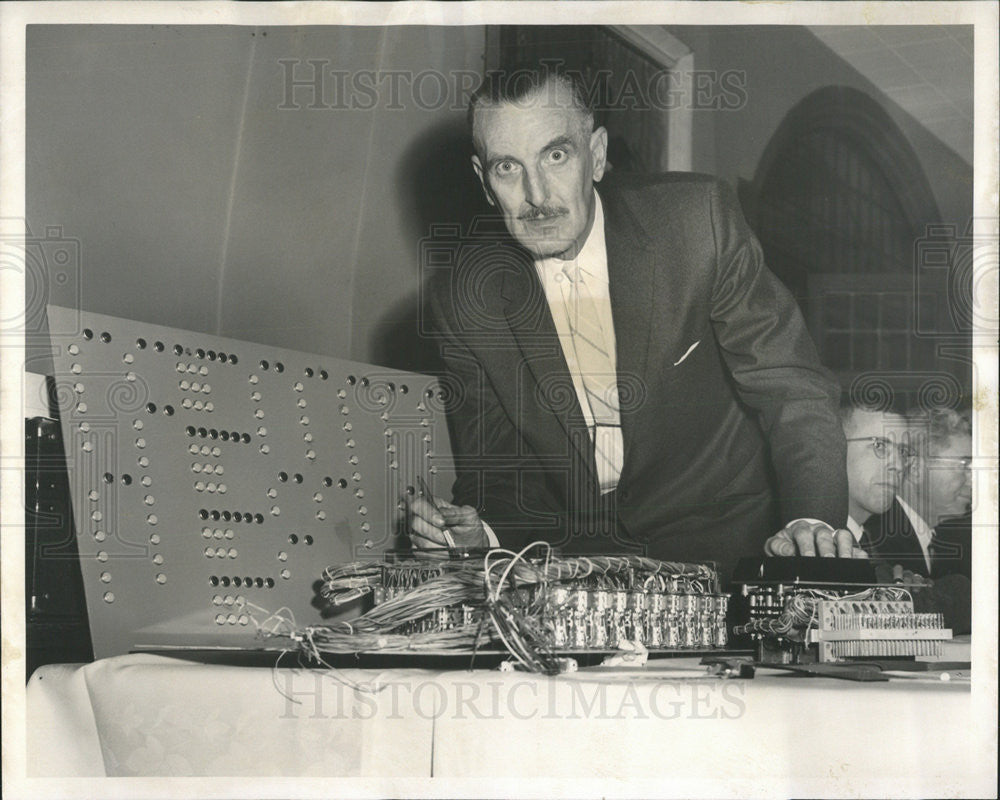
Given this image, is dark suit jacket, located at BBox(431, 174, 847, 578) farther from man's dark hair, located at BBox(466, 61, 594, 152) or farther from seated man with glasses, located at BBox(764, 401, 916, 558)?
man's dark hair, located at BBox(466, 61, 594, 152)

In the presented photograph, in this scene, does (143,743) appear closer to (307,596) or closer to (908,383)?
(307,596)

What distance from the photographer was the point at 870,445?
6.71ft

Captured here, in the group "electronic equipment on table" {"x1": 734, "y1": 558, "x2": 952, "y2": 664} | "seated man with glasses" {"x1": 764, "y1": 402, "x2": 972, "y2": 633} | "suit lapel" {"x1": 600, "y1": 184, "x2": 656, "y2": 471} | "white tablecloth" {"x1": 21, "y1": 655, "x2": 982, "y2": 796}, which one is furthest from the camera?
"suit lapel" {"x1": 600, "y1": 184, "x2": 656, "y2": 471}

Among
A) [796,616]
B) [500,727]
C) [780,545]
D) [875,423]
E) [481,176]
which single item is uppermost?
[481,176]

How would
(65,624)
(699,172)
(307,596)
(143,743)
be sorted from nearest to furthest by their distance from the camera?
(143,743) → (65,624) → (307,596) → (699,172)

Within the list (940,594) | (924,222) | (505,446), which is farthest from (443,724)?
(924,222)

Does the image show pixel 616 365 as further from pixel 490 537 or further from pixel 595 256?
pixel 490 537

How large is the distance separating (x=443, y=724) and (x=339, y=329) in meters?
0.80

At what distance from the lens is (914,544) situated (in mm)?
2012

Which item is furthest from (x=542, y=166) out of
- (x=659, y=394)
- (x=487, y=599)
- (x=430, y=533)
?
(x=487, y=599)

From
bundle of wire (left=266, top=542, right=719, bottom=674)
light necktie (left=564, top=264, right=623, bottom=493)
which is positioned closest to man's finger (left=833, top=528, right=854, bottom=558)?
bundle of wire (left=266, top=542, right=719, bottom=674)

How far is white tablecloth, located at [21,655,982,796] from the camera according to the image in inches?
66.9

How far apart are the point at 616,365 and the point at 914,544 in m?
0.68

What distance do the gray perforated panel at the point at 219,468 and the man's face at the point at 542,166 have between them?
378 mm
